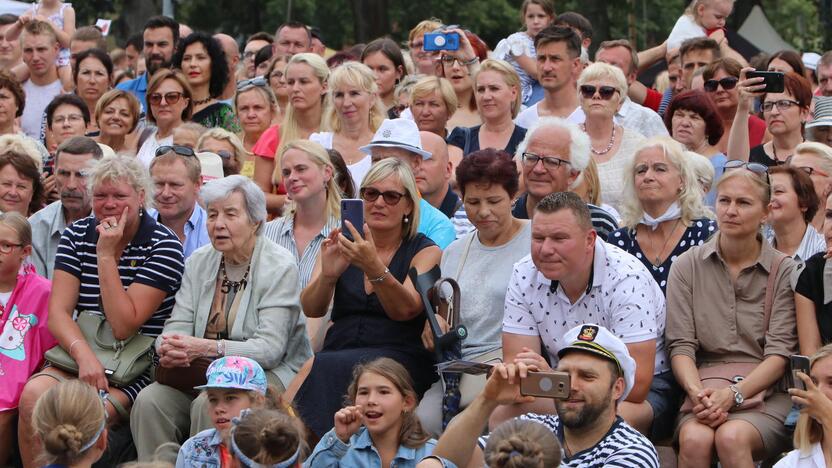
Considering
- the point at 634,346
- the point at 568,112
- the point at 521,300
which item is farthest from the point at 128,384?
the point at 568,112

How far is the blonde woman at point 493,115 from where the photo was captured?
8.71 metres

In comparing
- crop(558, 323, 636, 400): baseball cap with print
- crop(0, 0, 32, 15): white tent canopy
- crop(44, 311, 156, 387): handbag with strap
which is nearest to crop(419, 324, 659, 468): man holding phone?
crop(558, 323, 636, 400): baseball cap with print

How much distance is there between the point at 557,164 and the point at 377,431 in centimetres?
193

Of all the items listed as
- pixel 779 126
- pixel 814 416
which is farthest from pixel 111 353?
pixel 779 126

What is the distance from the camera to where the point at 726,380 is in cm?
612

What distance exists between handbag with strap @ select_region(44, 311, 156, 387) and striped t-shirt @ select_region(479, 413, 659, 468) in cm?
260

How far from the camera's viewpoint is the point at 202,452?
5926 millimetres

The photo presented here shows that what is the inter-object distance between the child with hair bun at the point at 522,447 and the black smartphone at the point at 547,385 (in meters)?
0.41

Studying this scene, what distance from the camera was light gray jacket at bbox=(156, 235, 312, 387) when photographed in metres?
6.68

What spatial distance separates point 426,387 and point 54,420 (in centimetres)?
197

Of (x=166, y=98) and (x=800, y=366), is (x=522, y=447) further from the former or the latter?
(x=166, y=98)

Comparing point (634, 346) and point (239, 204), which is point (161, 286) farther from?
point (634, 346)

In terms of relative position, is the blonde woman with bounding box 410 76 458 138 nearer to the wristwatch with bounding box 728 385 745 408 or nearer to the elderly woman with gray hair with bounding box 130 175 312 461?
the elderly woman with gray hair with bounding box 130 175 312 461

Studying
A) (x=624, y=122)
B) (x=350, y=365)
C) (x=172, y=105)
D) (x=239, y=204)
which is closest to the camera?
(x=350, y=365)
